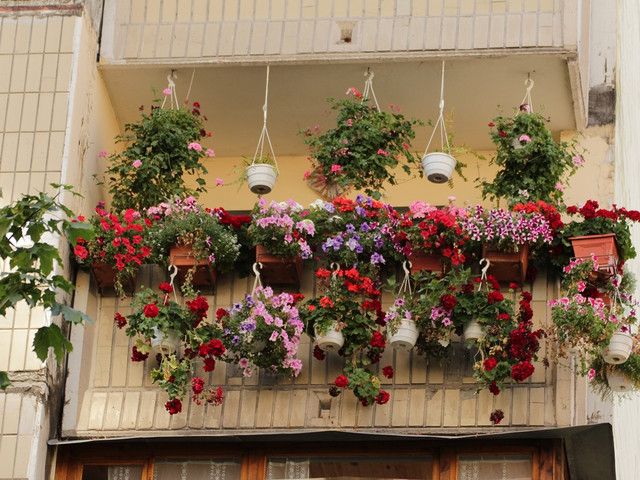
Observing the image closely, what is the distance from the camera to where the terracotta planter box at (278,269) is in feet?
45.8

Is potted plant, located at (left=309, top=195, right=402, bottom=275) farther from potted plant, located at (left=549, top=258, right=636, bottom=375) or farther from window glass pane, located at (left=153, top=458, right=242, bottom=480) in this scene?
window glass pane, located at (left=153, top=458, right=242, bottom=480)

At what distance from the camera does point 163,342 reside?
45.0 ft

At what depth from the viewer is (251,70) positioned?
15.1m

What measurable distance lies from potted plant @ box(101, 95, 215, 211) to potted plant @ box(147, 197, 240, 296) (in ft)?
1.69

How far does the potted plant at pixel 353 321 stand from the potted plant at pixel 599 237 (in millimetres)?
1567

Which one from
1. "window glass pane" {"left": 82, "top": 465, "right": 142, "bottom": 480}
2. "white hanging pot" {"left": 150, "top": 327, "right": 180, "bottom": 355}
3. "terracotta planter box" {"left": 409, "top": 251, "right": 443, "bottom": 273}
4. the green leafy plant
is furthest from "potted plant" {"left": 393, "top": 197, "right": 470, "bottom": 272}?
the green leafy plant

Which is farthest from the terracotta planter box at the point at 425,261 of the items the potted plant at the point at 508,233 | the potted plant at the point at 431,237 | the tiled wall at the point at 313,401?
the tiled wall at the point at 313,401

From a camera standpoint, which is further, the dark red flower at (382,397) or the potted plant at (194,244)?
the potted plant at (194,244)

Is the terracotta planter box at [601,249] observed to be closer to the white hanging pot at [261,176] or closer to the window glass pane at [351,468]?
the window glass pane at [351,468]

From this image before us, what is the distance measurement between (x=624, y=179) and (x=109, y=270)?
17.7 ft

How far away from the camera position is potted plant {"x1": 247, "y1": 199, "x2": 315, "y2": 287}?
45.3ft

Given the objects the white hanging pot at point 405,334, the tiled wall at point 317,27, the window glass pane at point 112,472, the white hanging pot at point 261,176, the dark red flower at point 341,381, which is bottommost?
the window glass pane at point 112,472

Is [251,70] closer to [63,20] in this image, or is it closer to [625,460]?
[63,20]

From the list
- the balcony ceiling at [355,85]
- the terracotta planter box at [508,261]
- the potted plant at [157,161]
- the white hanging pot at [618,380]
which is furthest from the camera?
the balcony ceiling at [355,85]
